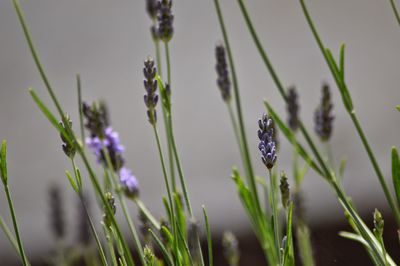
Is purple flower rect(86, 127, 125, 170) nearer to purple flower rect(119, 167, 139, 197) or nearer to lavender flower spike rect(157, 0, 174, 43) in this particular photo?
purple flower rect(119, 167, 139, 197)

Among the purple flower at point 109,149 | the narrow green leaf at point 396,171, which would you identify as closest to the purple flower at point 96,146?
the purple flower at point 109,149

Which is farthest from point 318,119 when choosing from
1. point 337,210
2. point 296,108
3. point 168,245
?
point 337,210

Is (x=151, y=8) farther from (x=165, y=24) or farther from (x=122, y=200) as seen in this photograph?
(x=122, y=200)

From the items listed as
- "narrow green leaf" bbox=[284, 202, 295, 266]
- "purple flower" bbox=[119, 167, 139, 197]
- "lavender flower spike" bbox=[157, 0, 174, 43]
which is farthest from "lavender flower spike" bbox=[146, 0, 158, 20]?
"narrow green leaf" bbox=[284, 202, 295, 266]

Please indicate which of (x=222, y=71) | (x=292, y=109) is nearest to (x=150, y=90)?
(x=222, y=71)

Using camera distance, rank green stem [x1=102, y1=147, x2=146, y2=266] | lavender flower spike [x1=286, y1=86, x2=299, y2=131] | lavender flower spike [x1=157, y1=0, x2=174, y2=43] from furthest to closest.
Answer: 1. lavender flower spike [x1=286, y1=86, x2=299, y2=131]
2. lavender flower spike [x1=157, y1=0, x2=174, y2=43]
3. green stem [x1=102, y1=147, x2=146, y2=266]

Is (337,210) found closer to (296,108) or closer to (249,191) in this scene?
(296,108)
